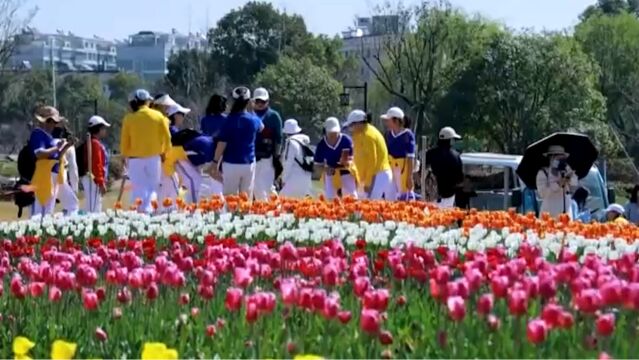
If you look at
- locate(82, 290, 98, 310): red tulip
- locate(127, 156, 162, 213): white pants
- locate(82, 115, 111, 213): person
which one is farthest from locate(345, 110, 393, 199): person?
locate(82, 290, 98, 310): red tulip

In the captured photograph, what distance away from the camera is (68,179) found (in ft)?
48.8

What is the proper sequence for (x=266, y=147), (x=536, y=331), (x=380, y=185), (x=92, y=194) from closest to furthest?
1. (x=536, y=331)
2. (x=380, y=185)
3. (x=266, y=147)
4. (x=92, y=194)

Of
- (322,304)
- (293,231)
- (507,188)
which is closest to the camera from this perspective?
(322,304)

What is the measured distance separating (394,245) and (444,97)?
40.0 metres

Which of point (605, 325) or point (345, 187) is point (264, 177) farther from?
point (605, 325)

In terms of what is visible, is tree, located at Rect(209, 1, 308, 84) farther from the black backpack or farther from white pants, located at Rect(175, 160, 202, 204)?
the black backpack

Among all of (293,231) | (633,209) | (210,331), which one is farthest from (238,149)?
(210,331)

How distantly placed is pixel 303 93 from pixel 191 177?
44.2 metres

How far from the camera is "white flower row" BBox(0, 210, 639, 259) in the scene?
26.9 feet

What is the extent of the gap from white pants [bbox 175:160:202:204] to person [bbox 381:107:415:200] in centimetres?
249

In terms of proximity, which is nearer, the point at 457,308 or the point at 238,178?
the point at 457,308

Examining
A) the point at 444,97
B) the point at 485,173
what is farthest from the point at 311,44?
the point at 485,173

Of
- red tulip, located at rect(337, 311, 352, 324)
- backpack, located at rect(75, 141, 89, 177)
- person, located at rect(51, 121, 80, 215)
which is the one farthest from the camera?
backpack, located at rect(75, 141, 89, 177)

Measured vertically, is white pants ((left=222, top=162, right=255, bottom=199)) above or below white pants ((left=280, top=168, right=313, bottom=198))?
above
